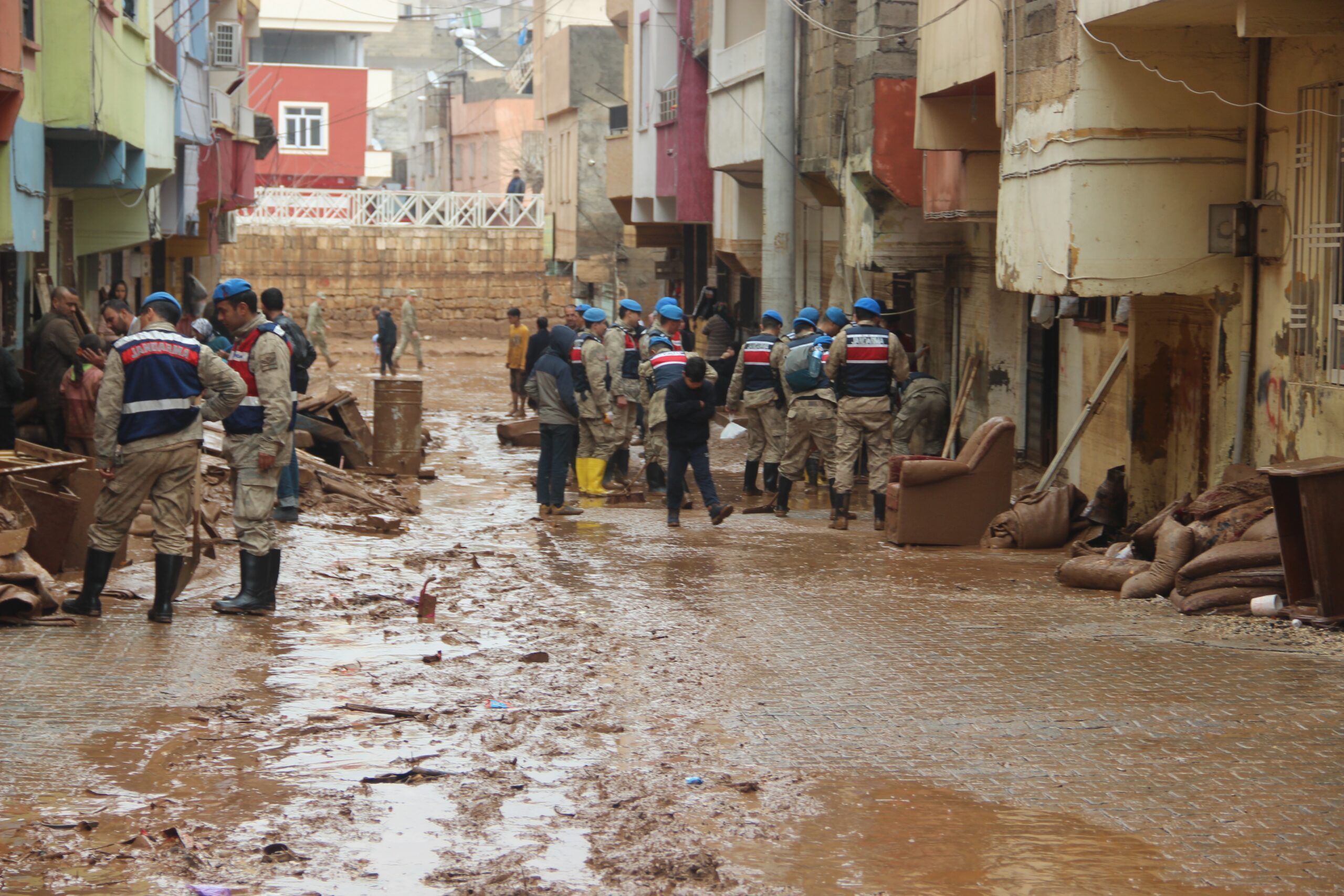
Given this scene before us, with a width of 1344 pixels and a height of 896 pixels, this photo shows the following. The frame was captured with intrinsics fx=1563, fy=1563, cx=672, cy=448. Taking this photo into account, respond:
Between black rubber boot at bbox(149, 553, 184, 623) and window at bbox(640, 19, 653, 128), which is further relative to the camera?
window at bbox(640, 19, 653, 128)

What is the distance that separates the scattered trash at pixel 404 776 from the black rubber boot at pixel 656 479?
9.67m

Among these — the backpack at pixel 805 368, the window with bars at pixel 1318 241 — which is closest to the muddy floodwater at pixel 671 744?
the window with bars at pixel 1318 241

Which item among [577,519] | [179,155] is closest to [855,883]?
[577,519]

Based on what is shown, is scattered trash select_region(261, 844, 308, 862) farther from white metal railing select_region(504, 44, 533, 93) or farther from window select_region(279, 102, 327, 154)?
white metal railing select_region(504, 44, 533, 93)

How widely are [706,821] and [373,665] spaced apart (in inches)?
107

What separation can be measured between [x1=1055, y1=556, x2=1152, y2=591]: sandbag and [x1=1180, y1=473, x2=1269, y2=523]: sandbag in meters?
0.42

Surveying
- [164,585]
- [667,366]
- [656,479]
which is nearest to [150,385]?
[164,585]

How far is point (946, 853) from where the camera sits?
15.4 ft

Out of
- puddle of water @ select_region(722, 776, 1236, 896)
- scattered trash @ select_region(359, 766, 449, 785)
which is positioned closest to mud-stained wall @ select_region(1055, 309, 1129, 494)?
puddle of water @ select_region(722, 776, 1236, 896)

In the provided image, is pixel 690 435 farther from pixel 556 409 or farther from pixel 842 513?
pixel 842 513

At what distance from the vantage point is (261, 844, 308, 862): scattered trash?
4598 millimetres

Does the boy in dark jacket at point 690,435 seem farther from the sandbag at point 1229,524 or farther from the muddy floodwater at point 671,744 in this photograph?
the sandbag at point 1229,524

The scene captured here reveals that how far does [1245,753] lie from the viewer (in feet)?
18.2

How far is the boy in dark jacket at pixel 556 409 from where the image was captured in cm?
1314
